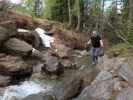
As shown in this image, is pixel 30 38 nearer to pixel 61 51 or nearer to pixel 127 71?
pixel 61 51

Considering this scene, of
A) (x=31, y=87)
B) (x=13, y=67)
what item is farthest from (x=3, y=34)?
(x=31, y=87)

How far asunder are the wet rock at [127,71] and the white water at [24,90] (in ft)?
16.0

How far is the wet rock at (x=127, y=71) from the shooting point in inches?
478

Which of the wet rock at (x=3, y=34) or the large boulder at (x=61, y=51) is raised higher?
the wet rock at (x=3, y=34)

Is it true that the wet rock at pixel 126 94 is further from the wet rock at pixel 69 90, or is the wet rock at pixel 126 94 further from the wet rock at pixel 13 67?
the wet rock at pixel 13 67

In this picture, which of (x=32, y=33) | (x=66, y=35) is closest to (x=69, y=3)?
(x=66, y=35)

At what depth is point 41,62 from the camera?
23234mm

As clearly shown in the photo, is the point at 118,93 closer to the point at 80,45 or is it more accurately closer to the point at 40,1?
the point at 80,45

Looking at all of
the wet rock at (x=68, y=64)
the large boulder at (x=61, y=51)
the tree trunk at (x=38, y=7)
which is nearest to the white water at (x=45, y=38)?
the large boulder at (x=61, y=51)

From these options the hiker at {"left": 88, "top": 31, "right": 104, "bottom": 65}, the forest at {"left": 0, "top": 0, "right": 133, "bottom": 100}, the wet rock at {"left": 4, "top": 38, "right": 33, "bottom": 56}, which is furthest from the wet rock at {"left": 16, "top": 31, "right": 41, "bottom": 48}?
the hiker at {"left": 88, "top": 31, "right": 104, "bottom": 65}

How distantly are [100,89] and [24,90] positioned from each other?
5.68 metres

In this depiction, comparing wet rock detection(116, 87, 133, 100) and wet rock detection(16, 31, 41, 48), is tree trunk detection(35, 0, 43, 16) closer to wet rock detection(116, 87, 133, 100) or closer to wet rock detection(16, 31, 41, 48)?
wet rock detection(16, 31, 41, 48)

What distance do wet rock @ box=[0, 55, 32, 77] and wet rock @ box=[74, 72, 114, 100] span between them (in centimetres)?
684

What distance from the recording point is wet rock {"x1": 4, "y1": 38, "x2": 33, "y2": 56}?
2180 centimetres
